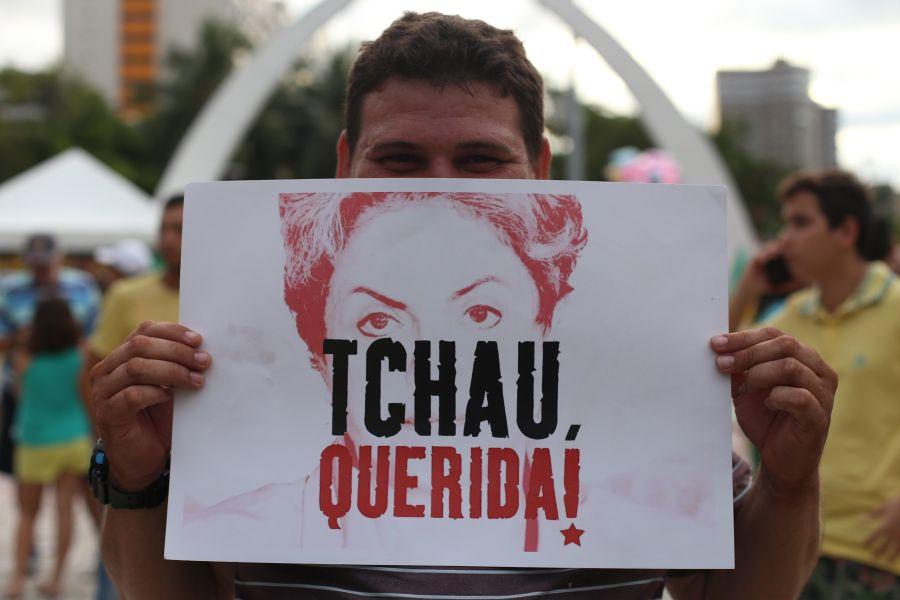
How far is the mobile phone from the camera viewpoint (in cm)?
545

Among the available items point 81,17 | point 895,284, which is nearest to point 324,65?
point 895,284

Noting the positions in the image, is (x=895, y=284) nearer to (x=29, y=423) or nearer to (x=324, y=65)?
(x=29, y=423)

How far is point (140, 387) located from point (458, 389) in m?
0.45

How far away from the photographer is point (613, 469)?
166cm

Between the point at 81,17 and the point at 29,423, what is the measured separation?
116444 millimetres

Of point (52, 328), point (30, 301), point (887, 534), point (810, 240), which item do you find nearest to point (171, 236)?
point (52, 328)

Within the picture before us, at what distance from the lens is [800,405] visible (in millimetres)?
1577

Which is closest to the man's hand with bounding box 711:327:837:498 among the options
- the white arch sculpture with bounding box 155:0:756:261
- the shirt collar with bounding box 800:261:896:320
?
the shirt collar with bounding box 800:261:896:320

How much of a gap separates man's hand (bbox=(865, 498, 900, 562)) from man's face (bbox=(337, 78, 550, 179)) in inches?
86.5

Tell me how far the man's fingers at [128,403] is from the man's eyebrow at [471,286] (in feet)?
1.47

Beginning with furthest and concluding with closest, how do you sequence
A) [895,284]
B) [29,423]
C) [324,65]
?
[324,65], [29,423], [895,284]

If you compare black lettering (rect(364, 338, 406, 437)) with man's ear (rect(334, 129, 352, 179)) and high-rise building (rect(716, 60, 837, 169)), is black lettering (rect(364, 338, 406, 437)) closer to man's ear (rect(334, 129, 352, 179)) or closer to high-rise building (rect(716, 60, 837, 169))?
man's ear (rect(334, 129, 352, 179))

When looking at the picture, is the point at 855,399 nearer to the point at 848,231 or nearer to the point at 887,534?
the point at 887,534

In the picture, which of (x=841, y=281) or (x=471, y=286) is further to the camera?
(x=841, y=281)
